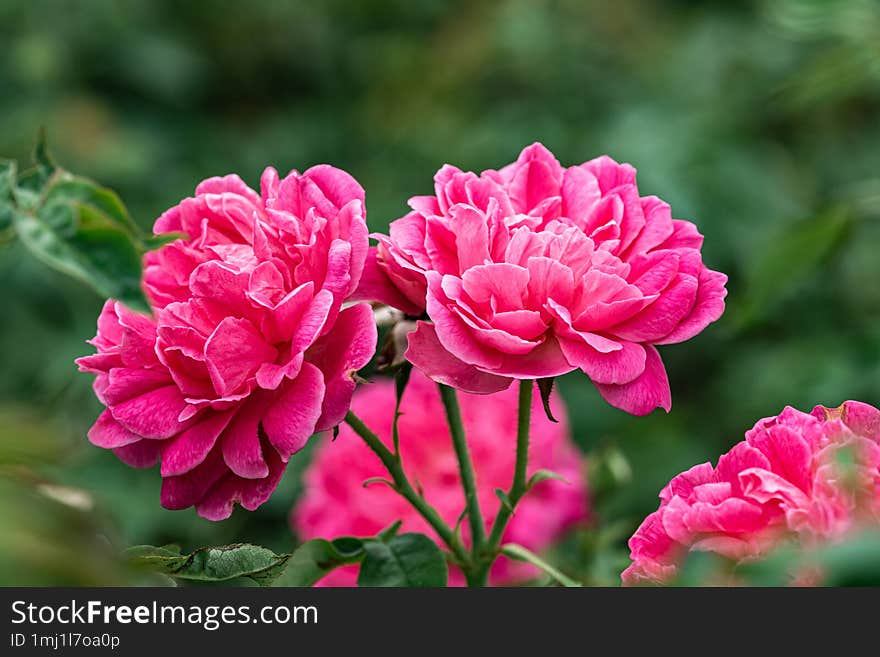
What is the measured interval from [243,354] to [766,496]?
0.29m

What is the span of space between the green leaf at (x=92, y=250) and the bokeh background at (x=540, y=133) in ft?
1.96

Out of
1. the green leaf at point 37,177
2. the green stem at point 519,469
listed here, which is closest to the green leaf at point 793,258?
the green stem at point 519,469

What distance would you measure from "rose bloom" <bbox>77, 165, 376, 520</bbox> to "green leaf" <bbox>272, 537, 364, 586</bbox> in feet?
0.20

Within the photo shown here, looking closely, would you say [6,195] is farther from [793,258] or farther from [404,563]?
[793,258]

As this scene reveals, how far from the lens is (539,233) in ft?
2.09

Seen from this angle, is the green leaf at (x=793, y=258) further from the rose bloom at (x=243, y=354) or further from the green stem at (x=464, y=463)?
the rose bloom at (x=243, y=354)

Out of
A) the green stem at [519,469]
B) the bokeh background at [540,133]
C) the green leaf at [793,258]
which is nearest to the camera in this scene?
the green stem at [519,469]

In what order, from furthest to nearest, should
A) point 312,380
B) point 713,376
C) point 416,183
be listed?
point 416,183 < point 713,376 < point 312,380

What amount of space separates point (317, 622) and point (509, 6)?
177 centimetres

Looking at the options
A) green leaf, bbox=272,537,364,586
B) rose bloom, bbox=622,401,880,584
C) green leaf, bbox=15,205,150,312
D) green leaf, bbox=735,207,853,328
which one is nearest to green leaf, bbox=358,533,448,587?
green leaf, bbox=272,537,364,586

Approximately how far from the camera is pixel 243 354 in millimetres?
619

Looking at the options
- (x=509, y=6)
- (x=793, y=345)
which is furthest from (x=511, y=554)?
(x=509, y=6)

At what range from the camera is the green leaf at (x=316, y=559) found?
26.0 inches

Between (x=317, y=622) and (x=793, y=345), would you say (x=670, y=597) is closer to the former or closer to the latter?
(x=317, y=622)
